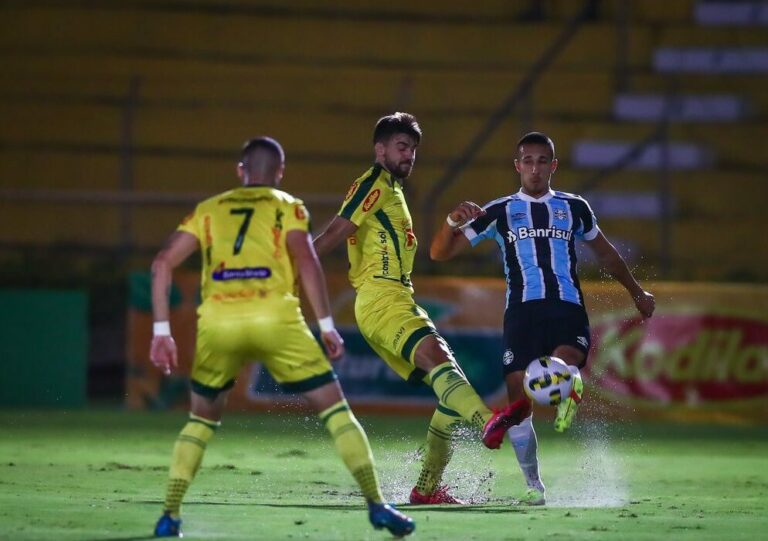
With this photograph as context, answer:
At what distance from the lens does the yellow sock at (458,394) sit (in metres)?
8.60

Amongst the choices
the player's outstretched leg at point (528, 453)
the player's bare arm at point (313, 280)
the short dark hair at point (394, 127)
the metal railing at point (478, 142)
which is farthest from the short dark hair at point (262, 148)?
the metal railing at point (478, 142)

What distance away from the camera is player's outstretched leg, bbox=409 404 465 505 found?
897 centimetres

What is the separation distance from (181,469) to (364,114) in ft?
46.8

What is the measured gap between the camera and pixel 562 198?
29.8ft

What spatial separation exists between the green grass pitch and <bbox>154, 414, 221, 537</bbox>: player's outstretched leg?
0.14 meters

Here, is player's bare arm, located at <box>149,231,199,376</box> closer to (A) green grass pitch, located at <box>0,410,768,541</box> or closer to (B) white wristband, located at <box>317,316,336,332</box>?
(B) white wristband, located at <box>317,316,336,332</box>

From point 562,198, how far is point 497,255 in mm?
9650

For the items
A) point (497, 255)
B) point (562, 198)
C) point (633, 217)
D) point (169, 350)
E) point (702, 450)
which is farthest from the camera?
point (633, 217)

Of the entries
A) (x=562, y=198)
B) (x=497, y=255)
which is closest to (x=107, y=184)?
(x=497, y=255)

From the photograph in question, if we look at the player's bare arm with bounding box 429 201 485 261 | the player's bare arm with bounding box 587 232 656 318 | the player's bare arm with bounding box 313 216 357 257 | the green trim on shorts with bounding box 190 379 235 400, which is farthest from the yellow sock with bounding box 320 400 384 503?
the player's bare arm with bounding box 587 232 656 318

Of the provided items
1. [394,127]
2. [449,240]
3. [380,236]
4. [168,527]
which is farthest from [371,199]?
[168,527]

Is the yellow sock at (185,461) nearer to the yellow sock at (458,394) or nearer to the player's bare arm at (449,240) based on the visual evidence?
the yellow sock at (458,394)

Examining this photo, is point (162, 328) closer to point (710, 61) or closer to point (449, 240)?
point (449, 240)

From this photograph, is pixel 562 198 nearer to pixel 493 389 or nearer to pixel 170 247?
pixel 170 247
